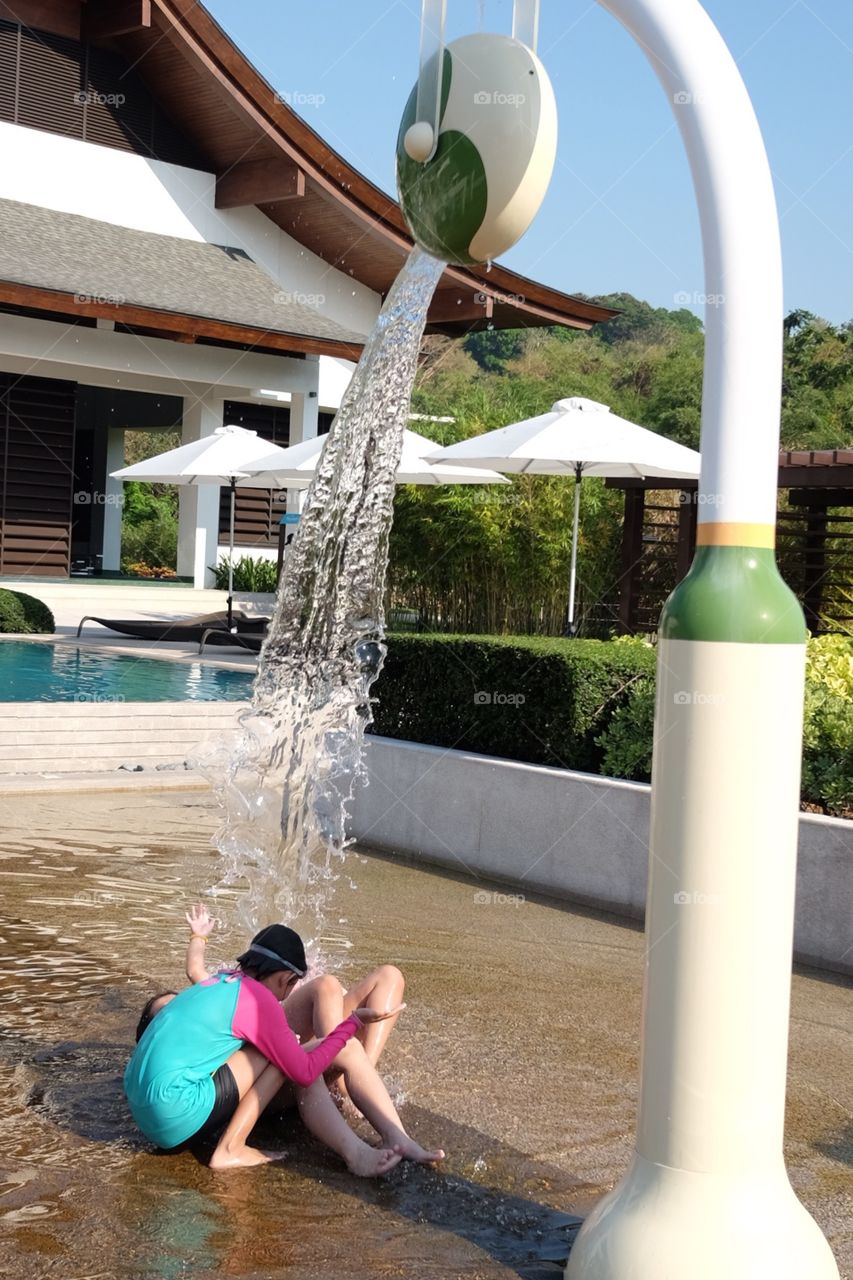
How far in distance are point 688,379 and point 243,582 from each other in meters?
34.2

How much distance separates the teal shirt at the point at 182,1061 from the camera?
4.04 meters

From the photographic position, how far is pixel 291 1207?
12.9 ft

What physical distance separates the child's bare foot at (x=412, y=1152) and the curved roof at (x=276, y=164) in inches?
728

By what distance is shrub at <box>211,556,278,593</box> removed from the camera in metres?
24.2

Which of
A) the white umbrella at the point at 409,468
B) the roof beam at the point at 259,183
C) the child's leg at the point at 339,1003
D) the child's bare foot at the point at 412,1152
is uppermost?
the roof beam at the point at 259,183

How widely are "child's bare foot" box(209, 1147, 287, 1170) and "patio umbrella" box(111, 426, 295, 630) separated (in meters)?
15.0

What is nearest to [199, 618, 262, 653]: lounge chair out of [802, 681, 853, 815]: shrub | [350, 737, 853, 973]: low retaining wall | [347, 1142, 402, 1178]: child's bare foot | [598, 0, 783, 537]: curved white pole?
[350, 737, 853, 973]: low retaining wall

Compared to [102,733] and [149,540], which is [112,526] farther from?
[102,733]

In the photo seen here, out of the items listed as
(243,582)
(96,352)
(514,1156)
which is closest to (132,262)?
(96,352)

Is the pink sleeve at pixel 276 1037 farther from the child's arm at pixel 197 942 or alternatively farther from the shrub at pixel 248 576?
the shrub at pixel 248 576

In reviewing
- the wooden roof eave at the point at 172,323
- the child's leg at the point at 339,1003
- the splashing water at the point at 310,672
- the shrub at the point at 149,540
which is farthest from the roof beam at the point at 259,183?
the child's leg at the point at 339,1003

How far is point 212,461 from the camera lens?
63.4ft

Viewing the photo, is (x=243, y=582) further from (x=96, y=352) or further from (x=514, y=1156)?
(x=514, y=1156)

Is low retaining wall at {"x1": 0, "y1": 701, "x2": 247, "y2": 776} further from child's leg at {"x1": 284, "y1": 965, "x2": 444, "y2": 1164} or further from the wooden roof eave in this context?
the wooden roof eave
